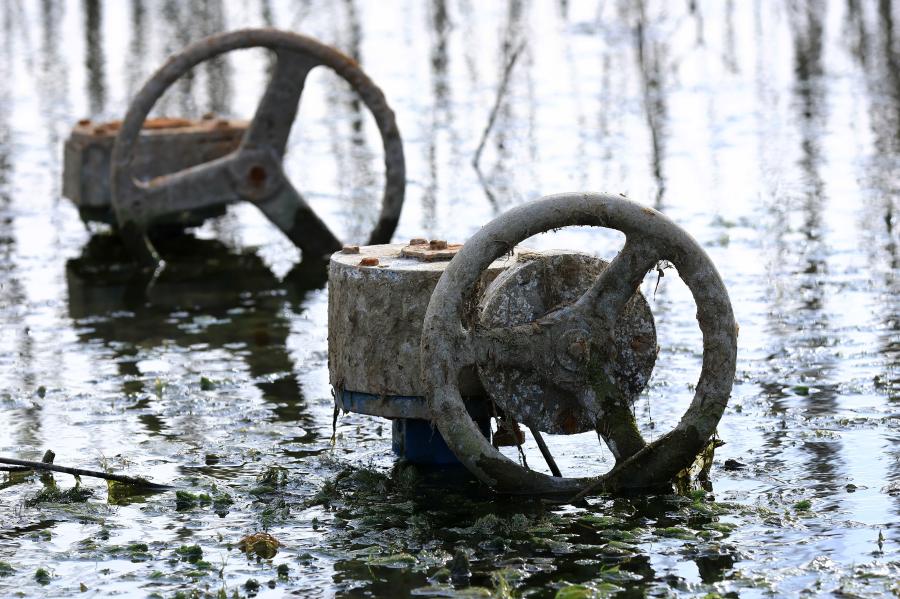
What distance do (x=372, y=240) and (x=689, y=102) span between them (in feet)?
21.9

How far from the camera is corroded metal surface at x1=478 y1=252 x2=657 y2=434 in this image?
522cm

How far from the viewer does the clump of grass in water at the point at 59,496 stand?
17.8 ft

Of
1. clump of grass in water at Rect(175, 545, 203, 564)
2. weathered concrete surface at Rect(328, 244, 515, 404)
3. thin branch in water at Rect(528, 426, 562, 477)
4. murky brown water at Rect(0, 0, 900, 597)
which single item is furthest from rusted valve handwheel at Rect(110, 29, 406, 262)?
clump of grass in water at Rect(175, 545, 203, 564)

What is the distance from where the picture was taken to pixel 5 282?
9.30 metres

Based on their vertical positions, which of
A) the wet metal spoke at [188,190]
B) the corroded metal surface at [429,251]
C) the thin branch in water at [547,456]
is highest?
the wet metal spoke at [188,190]

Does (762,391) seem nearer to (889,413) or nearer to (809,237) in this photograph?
(889,413)

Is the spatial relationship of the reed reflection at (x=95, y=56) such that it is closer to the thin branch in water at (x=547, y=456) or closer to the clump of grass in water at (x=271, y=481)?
the clump of grass in water at (x=271, y=481)

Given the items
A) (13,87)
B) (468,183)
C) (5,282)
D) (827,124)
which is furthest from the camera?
(13,87)

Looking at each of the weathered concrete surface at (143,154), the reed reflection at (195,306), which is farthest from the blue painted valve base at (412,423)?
the weathered concrete surface at (143,154)

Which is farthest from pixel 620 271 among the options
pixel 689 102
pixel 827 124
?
pixel 689 102

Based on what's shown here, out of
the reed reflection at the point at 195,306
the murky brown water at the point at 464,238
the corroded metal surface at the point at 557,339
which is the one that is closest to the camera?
the murky brown water at the point at 464,238

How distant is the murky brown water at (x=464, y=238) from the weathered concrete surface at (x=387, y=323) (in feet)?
1.24

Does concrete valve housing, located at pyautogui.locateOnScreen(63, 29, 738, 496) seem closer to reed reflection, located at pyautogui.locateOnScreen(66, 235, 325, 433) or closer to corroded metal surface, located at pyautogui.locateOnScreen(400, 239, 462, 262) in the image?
corroded metal surface, located at pyautogui.locateOnScreen(400, 239, 462, 262)

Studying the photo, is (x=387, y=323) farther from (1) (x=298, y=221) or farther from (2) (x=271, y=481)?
(1) (x=298, y=221)
